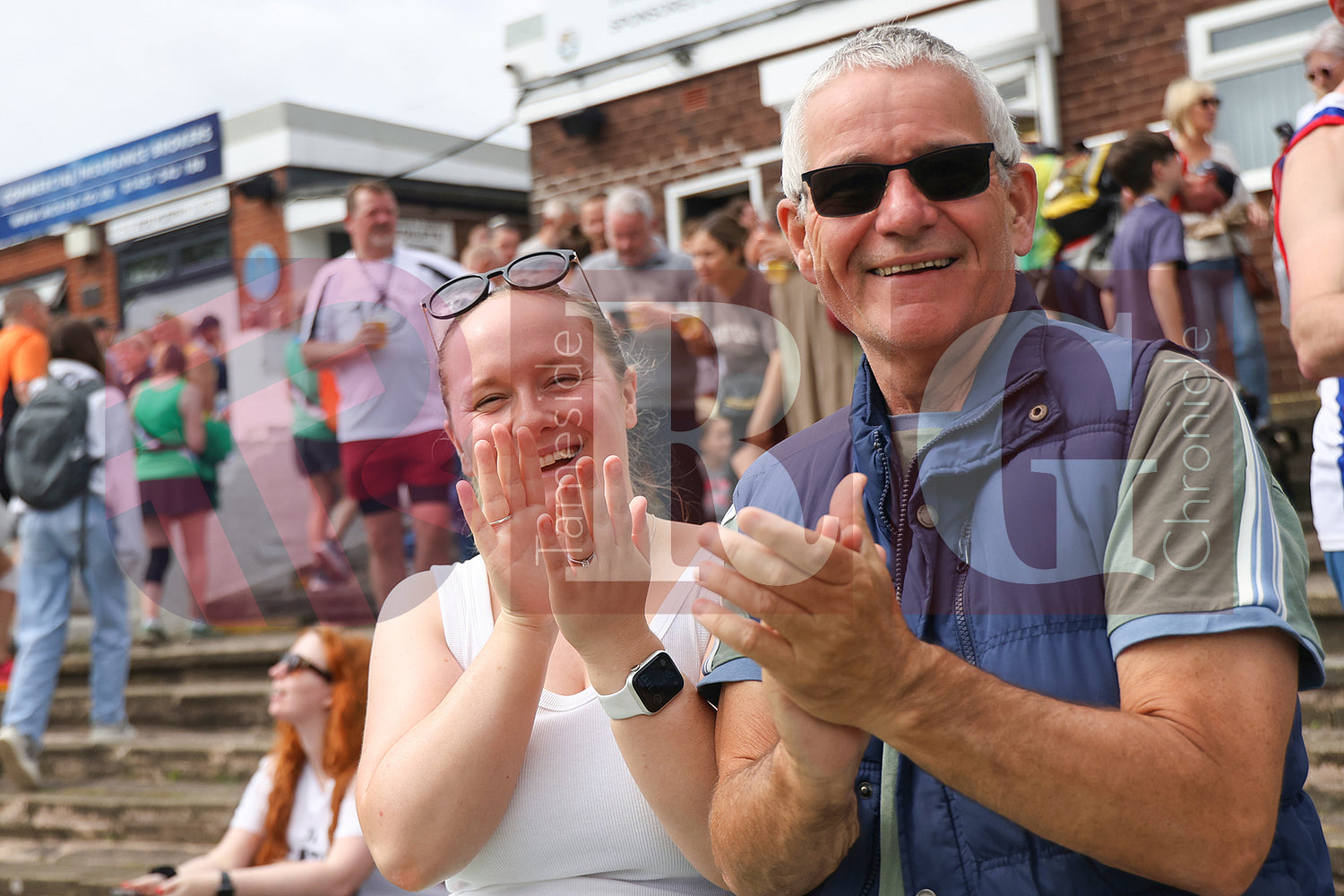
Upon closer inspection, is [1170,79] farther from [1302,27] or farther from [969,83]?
[969,83]

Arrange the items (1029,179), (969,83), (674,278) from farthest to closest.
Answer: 1. (674,278)
2. (1029,179)
3. (969,83)

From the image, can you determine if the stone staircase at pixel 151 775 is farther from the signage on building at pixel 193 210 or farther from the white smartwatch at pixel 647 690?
the white smartwatch at pixel 647 690

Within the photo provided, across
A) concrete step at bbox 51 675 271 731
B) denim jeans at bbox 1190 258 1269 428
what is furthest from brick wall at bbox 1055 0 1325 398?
concrete step at bbox 51 675 271 731

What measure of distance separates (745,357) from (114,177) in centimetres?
922

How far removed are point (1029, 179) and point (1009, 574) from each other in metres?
0.58

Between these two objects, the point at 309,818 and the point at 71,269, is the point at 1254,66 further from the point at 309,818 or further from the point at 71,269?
the point at 71,269

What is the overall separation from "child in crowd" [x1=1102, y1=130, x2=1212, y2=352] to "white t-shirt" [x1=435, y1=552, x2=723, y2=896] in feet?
2.32

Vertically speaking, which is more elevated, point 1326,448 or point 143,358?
point 143,358

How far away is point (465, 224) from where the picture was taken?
41.4ft

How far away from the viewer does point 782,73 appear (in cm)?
830

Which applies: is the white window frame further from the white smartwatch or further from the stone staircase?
the white smartwatch

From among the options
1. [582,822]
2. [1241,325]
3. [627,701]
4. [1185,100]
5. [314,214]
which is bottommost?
[582,822]

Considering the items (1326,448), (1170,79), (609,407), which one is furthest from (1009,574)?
(1170,79)

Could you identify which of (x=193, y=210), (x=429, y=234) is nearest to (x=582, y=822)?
(x=193, y=210)
